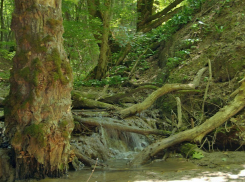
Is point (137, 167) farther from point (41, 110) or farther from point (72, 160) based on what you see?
point (41, 110)

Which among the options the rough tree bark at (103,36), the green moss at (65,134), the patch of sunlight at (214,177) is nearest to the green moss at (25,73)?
the green moss at (65,134)

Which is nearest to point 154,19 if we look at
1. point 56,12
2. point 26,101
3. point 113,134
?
point 113,134

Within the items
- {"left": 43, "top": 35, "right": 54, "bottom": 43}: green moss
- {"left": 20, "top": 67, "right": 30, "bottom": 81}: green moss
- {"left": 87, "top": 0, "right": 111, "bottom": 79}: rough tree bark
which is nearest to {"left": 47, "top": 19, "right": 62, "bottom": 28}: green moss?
{"left": 43, "top": 35, "right": 54, "bottom": 43}: green moss

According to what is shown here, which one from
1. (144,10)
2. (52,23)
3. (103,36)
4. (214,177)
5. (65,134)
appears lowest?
(214,177)

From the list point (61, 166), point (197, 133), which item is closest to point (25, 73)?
point (61, 166)

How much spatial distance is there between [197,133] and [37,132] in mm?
3185

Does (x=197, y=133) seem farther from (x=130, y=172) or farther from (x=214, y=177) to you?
(x=130, y=172)

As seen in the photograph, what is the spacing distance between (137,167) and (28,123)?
2015 mm

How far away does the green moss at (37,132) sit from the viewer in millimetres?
3430

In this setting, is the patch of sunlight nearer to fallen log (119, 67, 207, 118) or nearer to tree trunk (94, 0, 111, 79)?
fallen log (119, 67, 207, 118)

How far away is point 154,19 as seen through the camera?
45.0 ft

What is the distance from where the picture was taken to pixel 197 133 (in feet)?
16.8

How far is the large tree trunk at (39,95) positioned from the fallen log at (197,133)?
155 centimetres

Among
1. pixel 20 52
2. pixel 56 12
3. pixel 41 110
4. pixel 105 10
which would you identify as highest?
pixel 105 10
